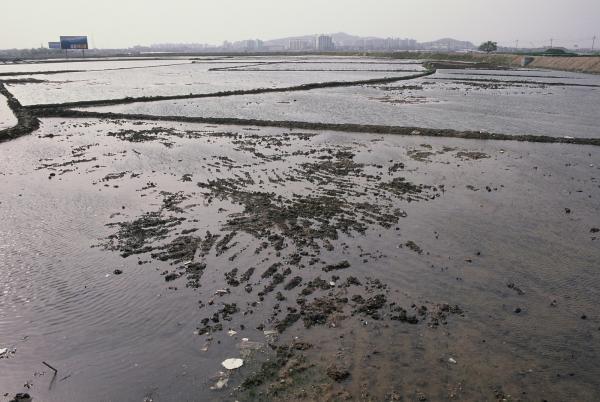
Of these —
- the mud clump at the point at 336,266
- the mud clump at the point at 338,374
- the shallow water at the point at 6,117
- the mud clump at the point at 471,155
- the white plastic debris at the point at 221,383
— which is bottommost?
the white plastic debris at the point at 221,383

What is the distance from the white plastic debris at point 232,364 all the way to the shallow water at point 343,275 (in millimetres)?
165

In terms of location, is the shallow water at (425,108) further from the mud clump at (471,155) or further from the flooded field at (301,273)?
the flooded field at (301,273)

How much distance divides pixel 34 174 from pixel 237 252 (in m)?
11.7

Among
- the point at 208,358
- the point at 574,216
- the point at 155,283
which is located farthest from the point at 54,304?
the point at 574,216

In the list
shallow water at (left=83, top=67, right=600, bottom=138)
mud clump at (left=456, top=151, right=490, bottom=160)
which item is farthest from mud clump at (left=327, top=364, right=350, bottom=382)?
shallow water at (left=83, top=67, right=600, bottom=138)

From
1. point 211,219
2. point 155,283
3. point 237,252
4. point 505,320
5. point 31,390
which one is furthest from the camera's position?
point 211,219

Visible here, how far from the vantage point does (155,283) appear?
893 cm

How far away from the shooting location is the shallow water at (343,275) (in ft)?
21.1

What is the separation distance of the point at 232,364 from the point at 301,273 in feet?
9.99

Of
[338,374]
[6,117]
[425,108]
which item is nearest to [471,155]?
[425,108]

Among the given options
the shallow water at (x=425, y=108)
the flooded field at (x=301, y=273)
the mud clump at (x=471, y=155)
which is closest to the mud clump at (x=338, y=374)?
the flooded field at (x=301, y=273)

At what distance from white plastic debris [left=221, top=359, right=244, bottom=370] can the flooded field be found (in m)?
0.03

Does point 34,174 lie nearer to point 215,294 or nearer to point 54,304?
point 54,304

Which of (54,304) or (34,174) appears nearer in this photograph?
(54,304)
